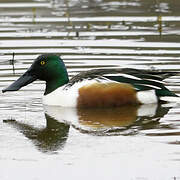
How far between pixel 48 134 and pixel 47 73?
74.1 inches

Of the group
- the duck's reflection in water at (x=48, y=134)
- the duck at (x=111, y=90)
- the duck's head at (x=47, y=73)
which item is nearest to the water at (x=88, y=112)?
the duck's reflection in water at (x=48, y=134)

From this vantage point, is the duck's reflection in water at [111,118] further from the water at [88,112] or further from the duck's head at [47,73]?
the duck's head at [47,73]

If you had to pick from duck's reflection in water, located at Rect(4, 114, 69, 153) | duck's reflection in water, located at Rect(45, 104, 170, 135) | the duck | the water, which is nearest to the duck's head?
the duck

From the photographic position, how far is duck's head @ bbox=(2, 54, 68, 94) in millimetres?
10930

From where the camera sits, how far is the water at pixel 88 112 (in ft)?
25.6

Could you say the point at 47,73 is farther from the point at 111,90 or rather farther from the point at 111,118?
the point at 111,118

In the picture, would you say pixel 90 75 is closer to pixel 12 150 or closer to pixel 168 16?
pixel 12 150

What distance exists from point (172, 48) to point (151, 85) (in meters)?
3.76

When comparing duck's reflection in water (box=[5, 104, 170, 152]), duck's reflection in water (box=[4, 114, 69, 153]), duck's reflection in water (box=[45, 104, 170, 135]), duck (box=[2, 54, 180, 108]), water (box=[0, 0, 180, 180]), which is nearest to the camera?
water (box=[0, 0, 180, 180])

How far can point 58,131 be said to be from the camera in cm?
940

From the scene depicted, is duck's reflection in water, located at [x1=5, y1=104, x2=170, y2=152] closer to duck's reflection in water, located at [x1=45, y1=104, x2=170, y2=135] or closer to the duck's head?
duck's reflection in water, located at [x1=45, y1=104, x2=170, y2=135]

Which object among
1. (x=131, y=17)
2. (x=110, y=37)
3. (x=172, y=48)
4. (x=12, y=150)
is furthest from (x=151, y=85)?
(x=131, y=17)

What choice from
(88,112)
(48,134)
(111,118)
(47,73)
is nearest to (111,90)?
(88,112)

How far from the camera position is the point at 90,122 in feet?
32.0
